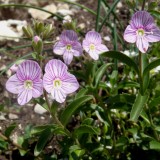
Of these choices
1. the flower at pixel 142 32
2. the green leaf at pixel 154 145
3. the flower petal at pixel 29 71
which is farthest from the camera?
the green leaf at pixel 154 145

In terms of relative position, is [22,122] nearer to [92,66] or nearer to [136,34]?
[92,66]

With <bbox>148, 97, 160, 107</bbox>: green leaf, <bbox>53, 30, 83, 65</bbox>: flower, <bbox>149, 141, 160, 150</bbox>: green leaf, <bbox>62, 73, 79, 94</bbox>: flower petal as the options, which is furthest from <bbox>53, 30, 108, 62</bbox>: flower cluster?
<bbox>149, 141, 160, 150</bbox>: green leaf

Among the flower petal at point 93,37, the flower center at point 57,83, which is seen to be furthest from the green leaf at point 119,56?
the flower center at point 57,83

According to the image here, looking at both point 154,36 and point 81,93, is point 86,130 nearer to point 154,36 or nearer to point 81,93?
point 81,93

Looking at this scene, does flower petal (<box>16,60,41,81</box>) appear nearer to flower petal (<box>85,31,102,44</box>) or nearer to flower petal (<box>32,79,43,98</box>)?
flower petal (<box>32,79,43,98</box>)

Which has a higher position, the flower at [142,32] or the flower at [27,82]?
the flower at [142,32]

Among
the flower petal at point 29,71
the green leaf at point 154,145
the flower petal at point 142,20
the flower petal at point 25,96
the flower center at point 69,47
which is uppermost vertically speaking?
the flower petal at point 142,20

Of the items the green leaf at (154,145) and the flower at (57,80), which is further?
the green leaf at (154,145)

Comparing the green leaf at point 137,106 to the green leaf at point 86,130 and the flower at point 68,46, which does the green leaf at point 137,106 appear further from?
the flower at point 68,46
